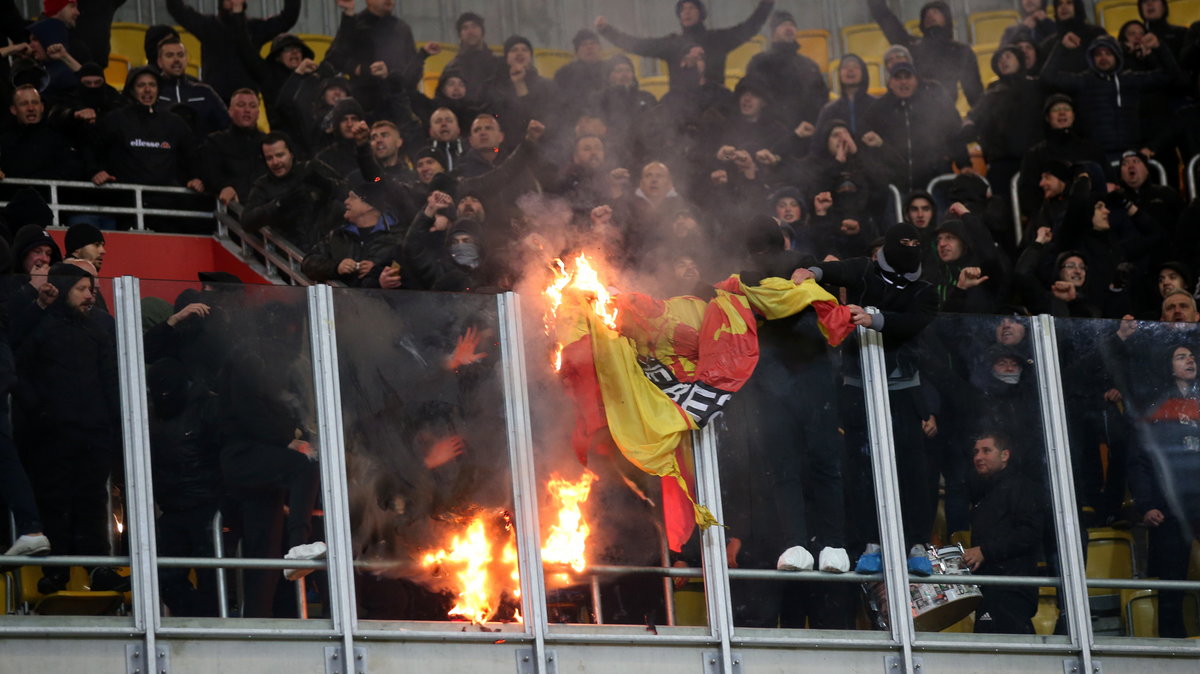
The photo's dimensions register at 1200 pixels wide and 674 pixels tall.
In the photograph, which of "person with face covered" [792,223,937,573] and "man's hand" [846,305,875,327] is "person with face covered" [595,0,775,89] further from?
"man's hand" [846,305,875,327]

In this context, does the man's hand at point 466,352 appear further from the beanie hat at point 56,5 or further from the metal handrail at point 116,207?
the beanie hat at point 56,5

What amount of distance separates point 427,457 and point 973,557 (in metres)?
3.02

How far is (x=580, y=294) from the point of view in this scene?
1021cm

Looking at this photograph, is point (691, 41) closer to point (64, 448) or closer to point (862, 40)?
point (862, 40)

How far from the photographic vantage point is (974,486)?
35.6 ft

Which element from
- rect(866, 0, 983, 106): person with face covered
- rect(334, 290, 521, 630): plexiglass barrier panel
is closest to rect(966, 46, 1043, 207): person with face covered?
rect(866, 0, 983, 106): person with face covered

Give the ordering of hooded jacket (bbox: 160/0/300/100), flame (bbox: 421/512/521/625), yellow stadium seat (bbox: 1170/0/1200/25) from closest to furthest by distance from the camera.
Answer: flame (bbox: 421/512/521/625)
hooded jacket (bbox: 160/0/300/100)
yellow stadium seat (bbox: 1170/0/1200/25)

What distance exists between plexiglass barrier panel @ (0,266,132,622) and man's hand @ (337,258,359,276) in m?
3.02

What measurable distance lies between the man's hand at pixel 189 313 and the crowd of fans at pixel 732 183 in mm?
12

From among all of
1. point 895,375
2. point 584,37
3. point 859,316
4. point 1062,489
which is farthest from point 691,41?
point 1062,489

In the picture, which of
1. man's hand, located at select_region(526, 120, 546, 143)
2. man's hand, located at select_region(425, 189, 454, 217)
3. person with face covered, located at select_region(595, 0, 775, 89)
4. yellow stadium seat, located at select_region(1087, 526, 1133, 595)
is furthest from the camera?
person with face covered, located at select_region(595, 0, 775, 89)

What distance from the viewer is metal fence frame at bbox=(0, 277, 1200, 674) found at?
30.4ft

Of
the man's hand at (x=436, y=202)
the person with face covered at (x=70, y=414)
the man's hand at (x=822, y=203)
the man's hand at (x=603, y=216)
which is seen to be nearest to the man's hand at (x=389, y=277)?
the man's hand at (x=436, y=202)

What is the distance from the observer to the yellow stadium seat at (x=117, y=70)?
54.0 feet
